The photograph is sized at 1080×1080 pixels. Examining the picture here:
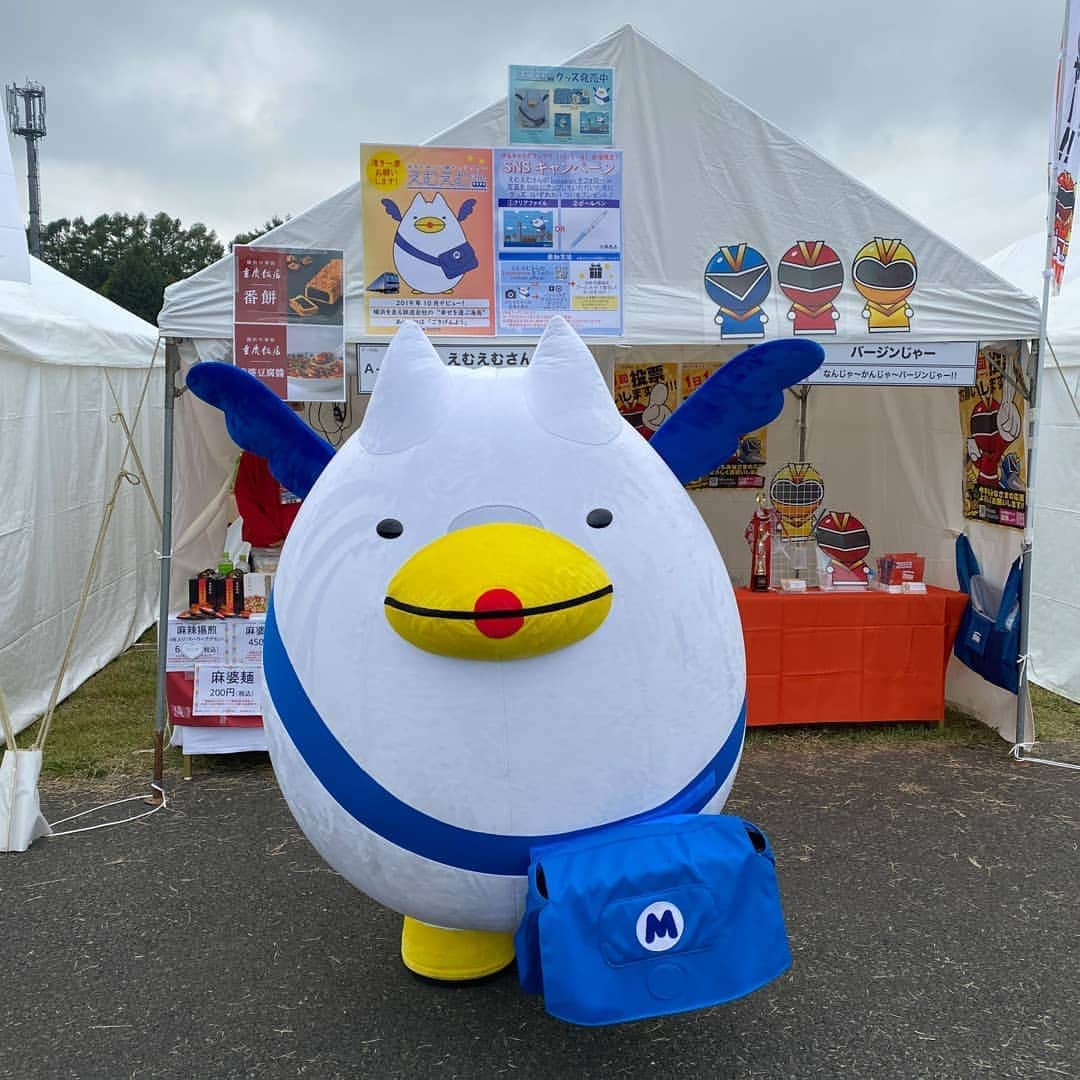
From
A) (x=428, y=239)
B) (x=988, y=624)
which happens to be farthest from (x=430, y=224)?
(x=988, y=624)

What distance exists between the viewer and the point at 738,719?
2740mm

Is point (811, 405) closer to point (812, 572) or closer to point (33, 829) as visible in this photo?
point (812, 572)

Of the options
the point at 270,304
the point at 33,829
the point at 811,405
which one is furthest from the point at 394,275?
the point at 811,405

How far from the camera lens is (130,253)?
36500 mm

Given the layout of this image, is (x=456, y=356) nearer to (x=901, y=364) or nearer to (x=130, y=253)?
(x=901, y=364)

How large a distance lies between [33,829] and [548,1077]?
2625mm

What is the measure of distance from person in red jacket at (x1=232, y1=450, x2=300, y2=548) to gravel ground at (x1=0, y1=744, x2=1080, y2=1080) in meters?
1.43

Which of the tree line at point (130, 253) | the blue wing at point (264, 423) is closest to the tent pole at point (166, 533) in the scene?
the blue wing at point (264, 423)

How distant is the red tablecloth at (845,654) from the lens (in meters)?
5.72

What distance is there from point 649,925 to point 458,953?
0.93m

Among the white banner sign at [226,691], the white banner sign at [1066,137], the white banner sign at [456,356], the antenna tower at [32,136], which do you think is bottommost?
the white banner sign at [226,691]

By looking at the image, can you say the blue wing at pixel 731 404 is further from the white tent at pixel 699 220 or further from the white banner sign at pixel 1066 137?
the white banner sign at pixel 1066 137

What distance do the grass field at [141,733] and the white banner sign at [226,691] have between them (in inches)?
15.8

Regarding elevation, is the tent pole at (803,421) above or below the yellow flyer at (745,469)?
above
